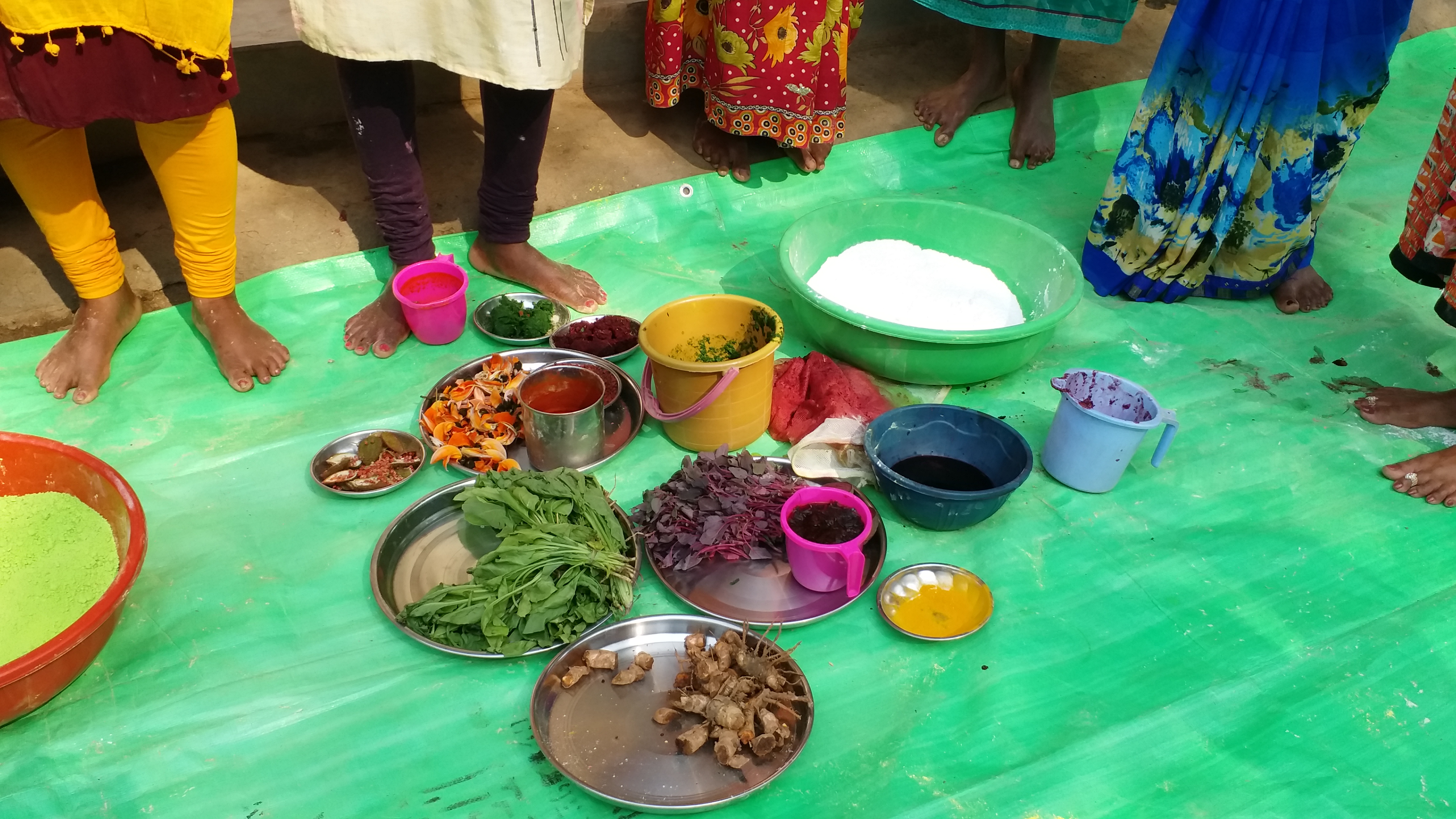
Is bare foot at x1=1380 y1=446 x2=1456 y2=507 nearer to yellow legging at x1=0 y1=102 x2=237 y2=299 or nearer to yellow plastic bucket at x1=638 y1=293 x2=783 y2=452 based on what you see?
yellow plastic bucket at x1=638 y1=293 x2=783 y2=452

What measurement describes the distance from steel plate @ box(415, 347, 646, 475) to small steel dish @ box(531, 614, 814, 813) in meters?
0.56

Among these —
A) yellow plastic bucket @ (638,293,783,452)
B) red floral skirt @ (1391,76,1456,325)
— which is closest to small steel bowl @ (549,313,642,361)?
yellow plastic bucket @ (638,293,783,452)

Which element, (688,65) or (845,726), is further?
(688,65)

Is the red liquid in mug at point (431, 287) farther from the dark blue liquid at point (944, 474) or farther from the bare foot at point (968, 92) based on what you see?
the bare foot at point (968, 92)

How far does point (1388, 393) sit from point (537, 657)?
8.46 feet

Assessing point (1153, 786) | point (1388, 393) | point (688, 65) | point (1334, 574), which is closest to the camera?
point (1153, 786)

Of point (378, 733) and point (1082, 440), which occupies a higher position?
point (1082, 440)

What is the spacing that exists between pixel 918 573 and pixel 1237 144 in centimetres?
179

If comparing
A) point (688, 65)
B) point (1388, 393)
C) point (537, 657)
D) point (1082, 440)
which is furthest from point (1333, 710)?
point (688, 65)

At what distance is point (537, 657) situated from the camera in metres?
2.00

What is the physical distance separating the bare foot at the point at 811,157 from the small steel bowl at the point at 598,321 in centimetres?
118

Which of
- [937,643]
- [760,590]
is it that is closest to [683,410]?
[760,590]

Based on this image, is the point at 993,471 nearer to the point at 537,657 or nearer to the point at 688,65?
the point at 537,657

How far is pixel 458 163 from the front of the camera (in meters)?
3.52
